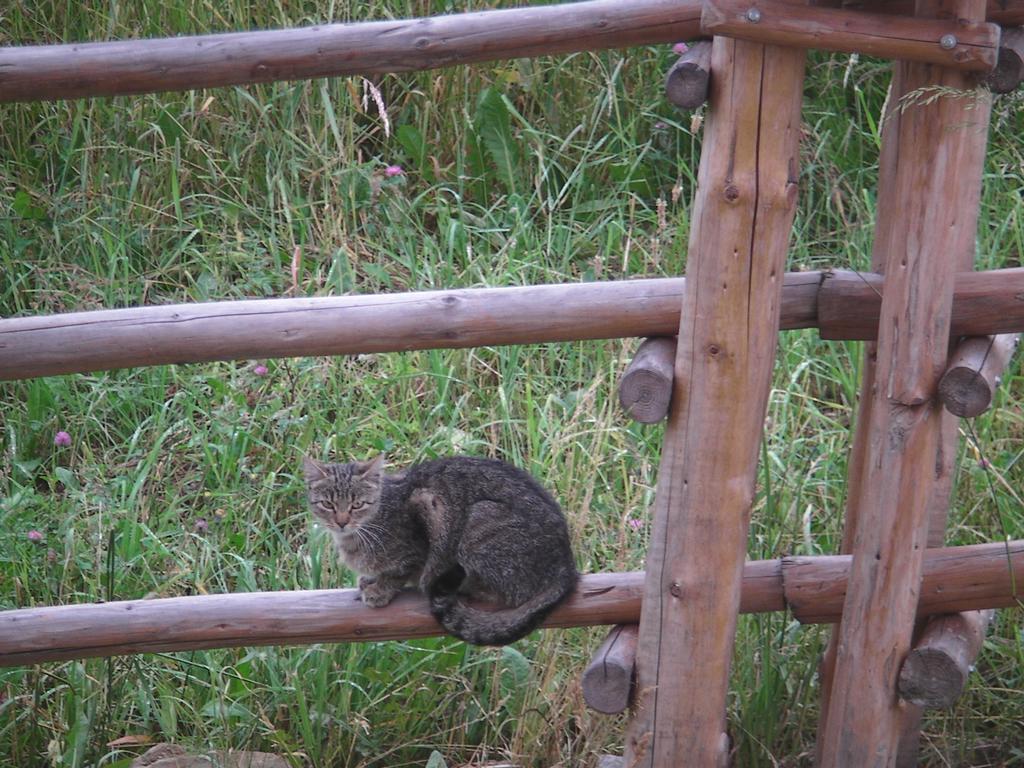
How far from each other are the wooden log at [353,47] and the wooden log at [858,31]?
0.29 meters

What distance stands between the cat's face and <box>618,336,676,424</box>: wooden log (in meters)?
0.76

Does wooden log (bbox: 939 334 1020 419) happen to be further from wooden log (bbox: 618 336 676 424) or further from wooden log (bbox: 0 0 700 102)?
wooden log (bbox: 0 0 700 102)

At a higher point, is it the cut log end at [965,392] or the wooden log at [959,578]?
the cut log end at [965,392]

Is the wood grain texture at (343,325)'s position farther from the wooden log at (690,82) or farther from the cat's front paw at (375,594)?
the cat's front paw at (375,594)

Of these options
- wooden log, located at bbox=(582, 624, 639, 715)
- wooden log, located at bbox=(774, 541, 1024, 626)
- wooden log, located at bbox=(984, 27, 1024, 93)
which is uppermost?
wooden log, located at bbox=(984, 27, 1024, 93)

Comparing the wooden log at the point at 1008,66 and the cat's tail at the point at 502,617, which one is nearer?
the wooden log at the point at 1008,66

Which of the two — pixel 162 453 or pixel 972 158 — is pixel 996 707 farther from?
pixel 162 453

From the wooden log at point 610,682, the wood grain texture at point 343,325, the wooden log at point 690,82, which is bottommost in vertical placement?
the wooden log at point 610,682

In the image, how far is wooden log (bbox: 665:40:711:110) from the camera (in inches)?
92.4

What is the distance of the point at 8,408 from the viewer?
4.15 metres

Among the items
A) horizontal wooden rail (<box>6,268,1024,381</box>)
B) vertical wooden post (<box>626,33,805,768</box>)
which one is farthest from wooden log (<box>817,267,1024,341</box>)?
vertical wooden post (<box>626,33,805,768</box>)

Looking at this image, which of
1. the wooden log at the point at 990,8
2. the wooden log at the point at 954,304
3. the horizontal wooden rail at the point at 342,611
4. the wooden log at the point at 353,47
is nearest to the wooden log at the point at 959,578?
the horizontal wooden rail at the point at 342,611

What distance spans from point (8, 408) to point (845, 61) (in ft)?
11.6

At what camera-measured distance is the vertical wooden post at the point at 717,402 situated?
2342mm
